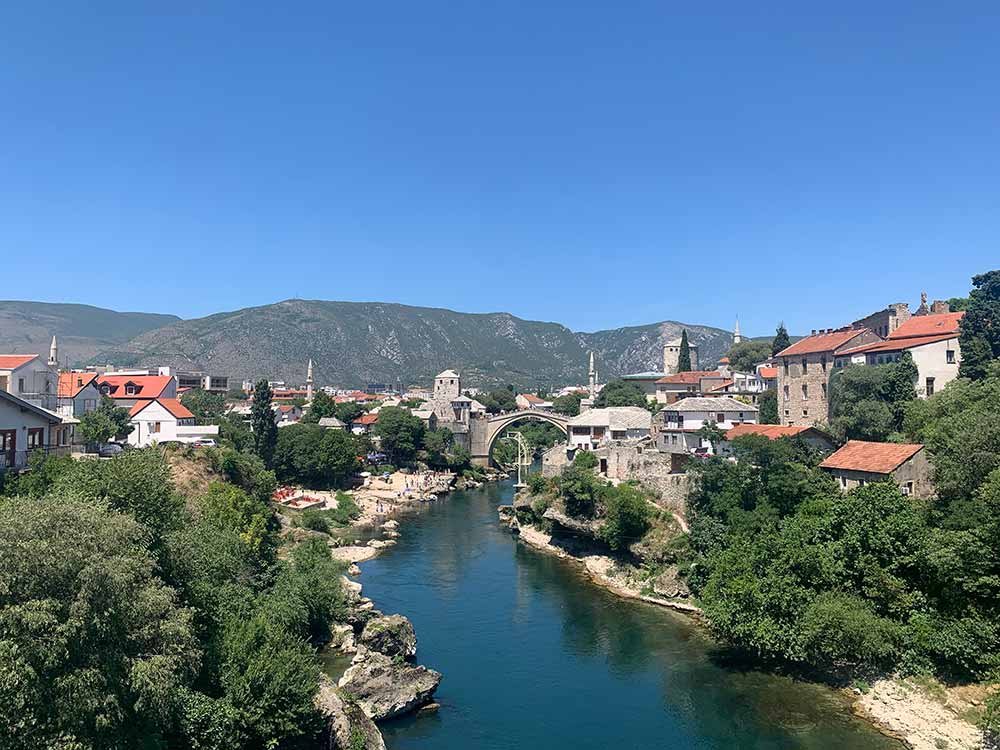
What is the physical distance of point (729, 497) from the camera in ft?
127

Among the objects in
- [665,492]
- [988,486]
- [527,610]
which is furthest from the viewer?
[665,492]

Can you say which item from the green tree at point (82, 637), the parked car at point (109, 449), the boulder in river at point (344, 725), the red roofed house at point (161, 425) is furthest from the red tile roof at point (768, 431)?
the red roofed house at point (161, 425)

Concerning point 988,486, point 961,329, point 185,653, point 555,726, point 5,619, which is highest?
point 961,329

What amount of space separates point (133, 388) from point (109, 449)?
2029 centimetres

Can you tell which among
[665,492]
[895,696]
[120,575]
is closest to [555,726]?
[895,696]

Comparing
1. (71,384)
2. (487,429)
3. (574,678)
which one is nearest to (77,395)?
(71,384)

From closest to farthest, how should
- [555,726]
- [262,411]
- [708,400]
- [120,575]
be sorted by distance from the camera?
[120,575] < [555,726] < [708,400] < [262,411]

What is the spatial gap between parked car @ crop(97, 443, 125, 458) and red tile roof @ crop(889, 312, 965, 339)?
164 feet

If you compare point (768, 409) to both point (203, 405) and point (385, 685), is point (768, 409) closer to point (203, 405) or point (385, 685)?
point (385, 685)

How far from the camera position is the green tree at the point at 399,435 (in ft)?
275

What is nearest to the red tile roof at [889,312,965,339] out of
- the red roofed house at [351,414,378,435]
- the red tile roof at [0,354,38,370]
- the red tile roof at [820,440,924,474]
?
the red tile roof at [820,440,924,474]

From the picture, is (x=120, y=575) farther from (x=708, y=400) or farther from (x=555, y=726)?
(x=708, y=400)

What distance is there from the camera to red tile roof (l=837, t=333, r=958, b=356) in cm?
4375

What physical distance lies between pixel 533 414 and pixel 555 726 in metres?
75.5
